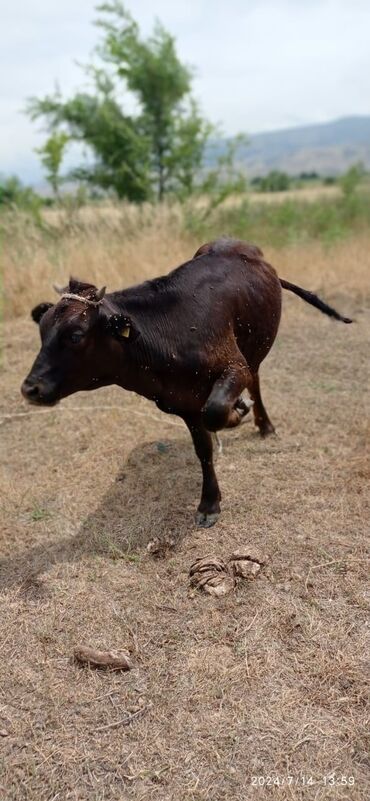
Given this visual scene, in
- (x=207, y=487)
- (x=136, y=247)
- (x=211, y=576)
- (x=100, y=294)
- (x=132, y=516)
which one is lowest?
(x=132, y=516)

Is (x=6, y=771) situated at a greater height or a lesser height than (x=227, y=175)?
lesser

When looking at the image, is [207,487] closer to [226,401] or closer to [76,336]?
[226,401]

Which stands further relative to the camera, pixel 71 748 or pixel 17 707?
pixel 17 707

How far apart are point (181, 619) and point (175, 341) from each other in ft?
4.71

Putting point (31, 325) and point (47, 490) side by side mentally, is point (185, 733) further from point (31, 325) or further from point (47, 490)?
point (31, 325)

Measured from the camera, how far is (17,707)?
8.65 ft

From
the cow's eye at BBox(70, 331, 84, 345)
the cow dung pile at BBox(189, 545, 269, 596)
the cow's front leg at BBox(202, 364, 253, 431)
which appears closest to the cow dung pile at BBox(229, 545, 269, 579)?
the cow dung pile at BBox(189, 545, 269, 596)

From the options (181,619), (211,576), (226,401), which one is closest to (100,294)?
(226,401)

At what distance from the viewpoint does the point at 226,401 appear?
3.32 m

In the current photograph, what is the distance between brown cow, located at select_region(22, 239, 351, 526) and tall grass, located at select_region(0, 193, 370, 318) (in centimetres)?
528

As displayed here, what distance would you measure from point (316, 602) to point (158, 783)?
3.80 ft

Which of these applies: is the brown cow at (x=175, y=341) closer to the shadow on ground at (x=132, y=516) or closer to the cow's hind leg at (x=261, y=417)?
the shadow on ground at (x=132, y=516)

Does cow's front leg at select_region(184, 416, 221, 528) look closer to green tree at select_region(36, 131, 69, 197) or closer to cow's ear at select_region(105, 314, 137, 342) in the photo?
cow's ear at select_region(105, 314, 137, 342)

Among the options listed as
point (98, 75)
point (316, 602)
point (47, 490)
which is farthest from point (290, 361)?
point (98, 75)
